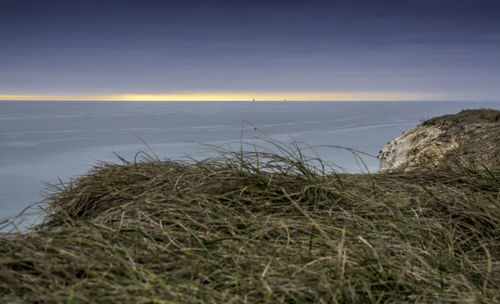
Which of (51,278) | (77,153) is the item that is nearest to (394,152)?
(51,278)

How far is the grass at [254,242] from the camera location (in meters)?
1.37

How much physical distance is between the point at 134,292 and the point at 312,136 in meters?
40.3

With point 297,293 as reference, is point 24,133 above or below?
below

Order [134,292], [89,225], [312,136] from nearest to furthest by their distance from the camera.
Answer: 1. [134,292]
2. [89,225]
3. [312,136]

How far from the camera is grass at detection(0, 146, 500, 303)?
54.0 inches

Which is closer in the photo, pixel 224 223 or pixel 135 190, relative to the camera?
pixel 224 223

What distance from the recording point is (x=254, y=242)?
5.70ft

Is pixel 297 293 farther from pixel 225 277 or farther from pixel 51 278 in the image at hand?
pixel 51 278

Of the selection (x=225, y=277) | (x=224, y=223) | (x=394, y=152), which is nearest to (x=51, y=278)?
(x=225, y=277)

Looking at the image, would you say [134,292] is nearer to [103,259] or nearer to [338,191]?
[103,259]

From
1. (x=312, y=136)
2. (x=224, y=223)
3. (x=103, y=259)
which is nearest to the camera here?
(x=103, y=259)

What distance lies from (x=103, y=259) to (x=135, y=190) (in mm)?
972

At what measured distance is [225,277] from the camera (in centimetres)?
148

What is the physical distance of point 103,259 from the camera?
4.82 feet
